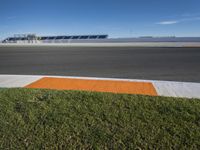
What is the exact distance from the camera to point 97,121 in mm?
3713

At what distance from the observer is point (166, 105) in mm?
4301

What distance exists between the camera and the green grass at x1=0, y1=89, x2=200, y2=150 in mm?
3096

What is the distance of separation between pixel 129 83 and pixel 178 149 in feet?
11.8

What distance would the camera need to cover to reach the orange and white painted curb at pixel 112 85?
5.38 metres

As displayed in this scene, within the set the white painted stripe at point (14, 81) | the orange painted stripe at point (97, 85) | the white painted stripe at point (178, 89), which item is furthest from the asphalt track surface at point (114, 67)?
the white painted stripe at point (14, 81)

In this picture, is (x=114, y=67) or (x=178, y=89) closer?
(x=178, y=89)

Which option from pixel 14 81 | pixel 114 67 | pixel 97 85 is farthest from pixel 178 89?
pixel 14 81

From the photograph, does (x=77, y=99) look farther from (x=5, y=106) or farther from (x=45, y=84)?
(x=45, y=84)

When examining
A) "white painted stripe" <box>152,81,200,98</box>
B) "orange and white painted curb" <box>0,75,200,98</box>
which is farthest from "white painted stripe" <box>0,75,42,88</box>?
"white painted stripe" <box>152,81,200,98</box>

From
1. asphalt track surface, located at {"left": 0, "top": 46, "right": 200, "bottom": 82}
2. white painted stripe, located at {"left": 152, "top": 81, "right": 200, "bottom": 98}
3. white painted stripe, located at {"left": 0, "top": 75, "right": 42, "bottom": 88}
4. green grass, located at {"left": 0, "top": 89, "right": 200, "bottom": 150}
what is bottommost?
asphalt track surface, located at {"left": 0, "top": 46, "right": 200, "bottom": 82}

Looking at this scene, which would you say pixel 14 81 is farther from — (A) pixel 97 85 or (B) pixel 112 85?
(B) pixel 112 85

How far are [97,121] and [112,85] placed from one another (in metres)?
2.54

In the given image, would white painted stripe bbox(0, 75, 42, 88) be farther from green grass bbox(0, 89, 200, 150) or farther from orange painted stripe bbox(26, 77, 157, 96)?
green grass bbox(0, 89, 200, 150)

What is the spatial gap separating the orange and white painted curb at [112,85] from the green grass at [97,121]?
66 centimetres
